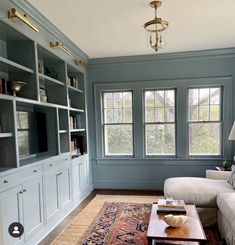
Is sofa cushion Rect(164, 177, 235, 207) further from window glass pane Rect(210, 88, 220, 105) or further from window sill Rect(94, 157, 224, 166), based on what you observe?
window glass pane Rect(210, 88, 220, 105)

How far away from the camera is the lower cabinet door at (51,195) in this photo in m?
2.94

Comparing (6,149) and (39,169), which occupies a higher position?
(6,149)

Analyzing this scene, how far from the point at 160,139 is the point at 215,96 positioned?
134 cm

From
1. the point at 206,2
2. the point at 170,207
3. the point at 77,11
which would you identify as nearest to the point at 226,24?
the point at 206,2

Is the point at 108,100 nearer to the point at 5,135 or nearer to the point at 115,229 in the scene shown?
the point at 115,229

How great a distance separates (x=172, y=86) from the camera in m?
4.46

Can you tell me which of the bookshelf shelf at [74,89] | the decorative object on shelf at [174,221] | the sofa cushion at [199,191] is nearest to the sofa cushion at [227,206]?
the sofa cushion at [199,191]

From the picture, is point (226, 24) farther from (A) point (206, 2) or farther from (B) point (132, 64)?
(B) point (132, 64)

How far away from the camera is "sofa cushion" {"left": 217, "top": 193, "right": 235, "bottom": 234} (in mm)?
2268

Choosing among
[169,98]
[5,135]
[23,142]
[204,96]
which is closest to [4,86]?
[5,135]

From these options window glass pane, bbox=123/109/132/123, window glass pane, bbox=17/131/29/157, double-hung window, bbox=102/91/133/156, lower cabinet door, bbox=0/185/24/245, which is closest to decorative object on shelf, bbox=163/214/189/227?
lower cabinet door, bbox=0/185/24/245

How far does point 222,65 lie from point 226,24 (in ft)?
4.18

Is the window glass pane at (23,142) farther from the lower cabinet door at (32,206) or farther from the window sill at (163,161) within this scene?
the window sill at (163,161)

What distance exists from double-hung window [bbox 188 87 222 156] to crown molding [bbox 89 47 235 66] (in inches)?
24.9
